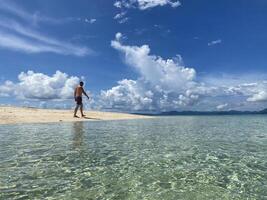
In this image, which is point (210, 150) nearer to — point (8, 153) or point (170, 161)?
point (170, 161)

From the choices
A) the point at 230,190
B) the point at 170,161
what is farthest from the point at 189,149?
the point at 230,190

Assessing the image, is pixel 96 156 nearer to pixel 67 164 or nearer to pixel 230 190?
pixel 67 164

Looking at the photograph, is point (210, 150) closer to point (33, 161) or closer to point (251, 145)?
point (251, 145)

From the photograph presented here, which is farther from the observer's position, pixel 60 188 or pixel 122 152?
pixel 122 152

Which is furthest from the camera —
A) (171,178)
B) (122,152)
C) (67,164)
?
(122,152)

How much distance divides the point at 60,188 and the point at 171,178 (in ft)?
11.6

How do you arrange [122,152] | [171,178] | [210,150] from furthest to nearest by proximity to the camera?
[210,150] → [122,152] → [171,178]

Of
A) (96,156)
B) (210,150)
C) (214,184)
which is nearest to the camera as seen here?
(214,184)

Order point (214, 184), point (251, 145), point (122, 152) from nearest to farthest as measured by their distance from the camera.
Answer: point (214, 184)
point (122, 152)
point (251, 145)

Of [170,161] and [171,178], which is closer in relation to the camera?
[171,178]

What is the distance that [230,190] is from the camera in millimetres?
9125

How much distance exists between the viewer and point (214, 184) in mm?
9719

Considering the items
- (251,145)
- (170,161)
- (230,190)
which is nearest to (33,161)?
(170,161)

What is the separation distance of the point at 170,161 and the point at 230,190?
423 cm
